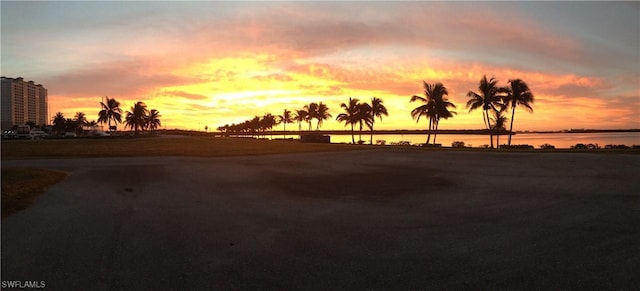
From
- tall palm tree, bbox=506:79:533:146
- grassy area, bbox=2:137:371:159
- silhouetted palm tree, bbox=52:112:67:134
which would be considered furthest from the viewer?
silhouetted palm tree, bbox=52:112:67:134

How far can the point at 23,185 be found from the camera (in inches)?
447

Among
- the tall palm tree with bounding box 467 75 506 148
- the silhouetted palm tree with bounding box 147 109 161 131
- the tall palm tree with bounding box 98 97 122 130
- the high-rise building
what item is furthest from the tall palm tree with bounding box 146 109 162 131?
the tall palm tree with bounding box 467 75 506 148

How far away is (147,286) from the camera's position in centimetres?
532

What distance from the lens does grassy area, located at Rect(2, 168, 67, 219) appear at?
938 centimetres

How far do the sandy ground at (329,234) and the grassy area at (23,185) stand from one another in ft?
1.24

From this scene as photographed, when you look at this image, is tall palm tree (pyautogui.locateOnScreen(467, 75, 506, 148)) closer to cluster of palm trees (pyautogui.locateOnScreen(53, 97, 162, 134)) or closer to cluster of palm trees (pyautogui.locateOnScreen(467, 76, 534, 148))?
cluster of palm trees (pyautogui.locateOnScreen(467, 76, 534, 148))

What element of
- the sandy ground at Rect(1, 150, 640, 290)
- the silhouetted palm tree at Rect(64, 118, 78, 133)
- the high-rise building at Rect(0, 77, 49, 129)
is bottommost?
the sandy ground at Rect(1, 150, 640, 290)

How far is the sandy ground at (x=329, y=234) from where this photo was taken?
554cm

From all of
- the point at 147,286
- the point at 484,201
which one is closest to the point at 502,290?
the point at 147,286

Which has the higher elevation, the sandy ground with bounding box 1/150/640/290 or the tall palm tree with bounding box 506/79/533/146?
the tall palm tree with bounding box 506/79/533/146

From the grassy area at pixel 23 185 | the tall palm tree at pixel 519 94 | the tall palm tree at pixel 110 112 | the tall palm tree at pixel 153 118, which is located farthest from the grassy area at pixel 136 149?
the tall palm tree at pixel 153 118

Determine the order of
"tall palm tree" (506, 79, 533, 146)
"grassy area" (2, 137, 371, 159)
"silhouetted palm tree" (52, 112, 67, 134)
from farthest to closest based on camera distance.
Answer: "silhouetted palm tree" (52, 112, 67, 134)
"tall palm tree" (506, 79, 533, 146)
"grassy area" (2, 137, 371, 159)

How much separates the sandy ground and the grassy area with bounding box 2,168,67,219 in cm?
38

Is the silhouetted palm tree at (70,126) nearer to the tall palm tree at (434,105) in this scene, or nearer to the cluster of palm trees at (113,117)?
the cluster of palm trees at (113,117)
